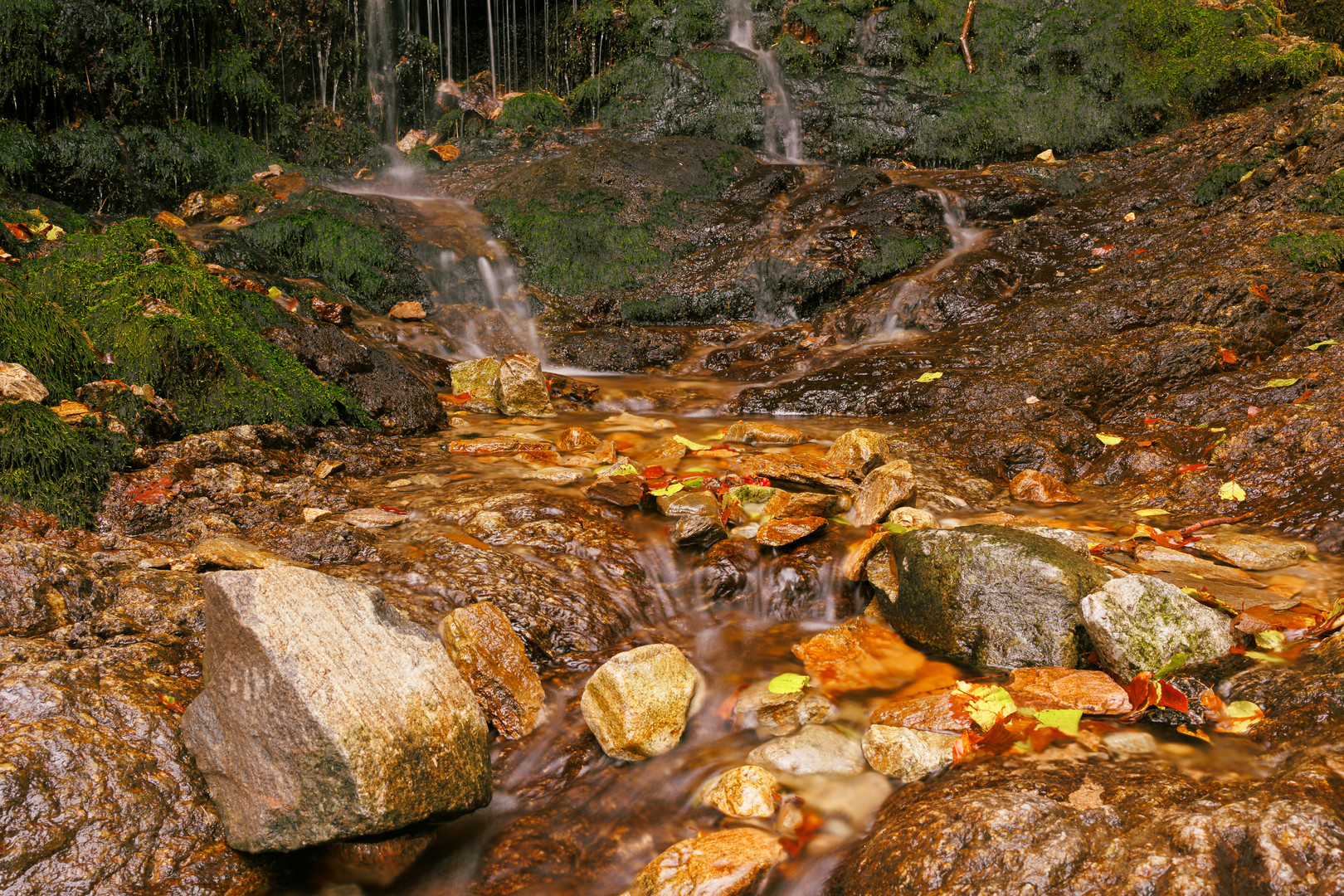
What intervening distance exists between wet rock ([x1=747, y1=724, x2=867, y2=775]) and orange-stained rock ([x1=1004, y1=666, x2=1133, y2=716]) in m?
0.74

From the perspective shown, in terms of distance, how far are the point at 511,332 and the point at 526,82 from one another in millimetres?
12245

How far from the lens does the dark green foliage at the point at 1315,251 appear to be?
278 inches

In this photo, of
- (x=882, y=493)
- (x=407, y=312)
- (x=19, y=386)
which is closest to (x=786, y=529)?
(x=882, y=493)

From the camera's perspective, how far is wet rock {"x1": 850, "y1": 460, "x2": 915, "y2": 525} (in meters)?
4.81

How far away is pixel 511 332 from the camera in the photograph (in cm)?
1041

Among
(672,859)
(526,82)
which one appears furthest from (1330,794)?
(526,82)

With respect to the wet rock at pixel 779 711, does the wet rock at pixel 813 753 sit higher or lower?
higher

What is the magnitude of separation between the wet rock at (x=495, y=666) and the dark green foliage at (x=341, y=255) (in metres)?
8.03

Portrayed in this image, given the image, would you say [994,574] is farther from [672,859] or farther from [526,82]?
[526,82]

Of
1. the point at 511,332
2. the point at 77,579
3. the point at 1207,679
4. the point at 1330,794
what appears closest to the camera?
the point at 1330,794

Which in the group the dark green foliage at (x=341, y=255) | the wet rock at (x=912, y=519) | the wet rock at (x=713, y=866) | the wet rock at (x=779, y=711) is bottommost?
the wet rock at (x=779, y=711)

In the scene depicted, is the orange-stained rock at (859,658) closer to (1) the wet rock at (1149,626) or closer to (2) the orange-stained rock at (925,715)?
(2) the orange-stained rock at (925,715)

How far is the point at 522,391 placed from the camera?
25.1 ft

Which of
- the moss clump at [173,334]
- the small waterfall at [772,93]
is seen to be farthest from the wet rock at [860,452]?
the small waterfall at [772,93]
